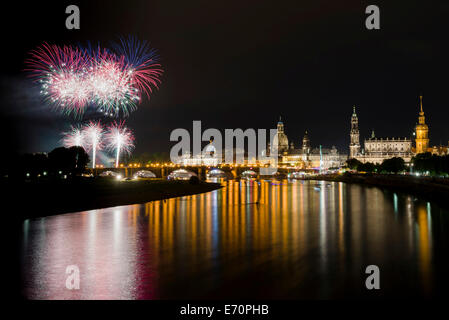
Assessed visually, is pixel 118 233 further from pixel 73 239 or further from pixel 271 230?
pixel 271 230

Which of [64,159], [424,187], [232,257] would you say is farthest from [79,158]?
[232,257]

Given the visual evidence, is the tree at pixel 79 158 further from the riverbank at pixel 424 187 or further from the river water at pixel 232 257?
the river water at pixel 232 257

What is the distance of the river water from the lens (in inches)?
415

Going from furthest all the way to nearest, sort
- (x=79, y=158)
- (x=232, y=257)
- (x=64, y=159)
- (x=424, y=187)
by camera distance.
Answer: (x=79, y=158)
(x=64, y=159)
(x=424, y=187)
(x=232, y=257)

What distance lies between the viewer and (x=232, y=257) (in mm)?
14711

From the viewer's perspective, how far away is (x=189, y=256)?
14938 millimetres

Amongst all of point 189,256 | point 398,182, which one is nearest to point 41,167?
point 398,182

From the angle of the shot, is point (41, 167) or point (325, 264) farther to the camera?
point (41, 167)

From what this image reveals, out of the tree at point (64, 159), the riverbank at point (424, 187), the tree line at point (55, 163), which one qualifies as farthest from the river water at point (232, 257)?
the tree at point (64, 159)

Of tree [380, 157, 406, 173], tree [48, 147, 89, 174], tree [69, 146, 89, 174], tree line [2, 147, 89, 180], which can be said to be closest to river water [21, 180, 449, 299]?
tree line [2, 147, 89, 180]

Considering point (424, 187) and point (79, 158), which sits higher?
point (79, 158)

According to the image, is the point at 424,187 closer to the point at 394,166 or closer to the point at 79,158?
the point at 79,158

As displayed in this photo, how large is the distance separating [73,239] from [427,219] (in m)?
21.3

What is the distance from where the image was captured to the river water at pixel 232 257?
10531 mm
